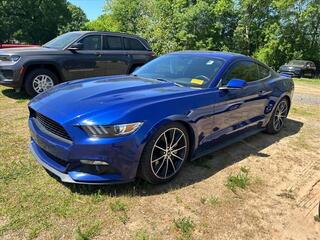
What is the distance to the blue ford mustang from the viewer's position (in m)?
3.36

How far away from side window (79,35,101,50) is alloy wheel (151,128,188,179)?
5.42 metres

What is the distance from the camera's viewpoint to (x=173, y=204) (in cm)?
357

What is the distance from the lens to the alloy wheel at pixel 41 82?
7.89 m

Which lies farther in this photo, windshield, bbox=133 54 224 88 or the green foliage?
windshield, bbox=133 54 224 88

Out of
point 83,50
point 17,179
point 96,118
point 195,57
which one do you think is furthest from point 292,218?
point 83,50

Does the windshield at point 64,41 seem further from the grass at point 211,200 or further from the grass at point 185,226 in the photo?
the grass at point 185,226

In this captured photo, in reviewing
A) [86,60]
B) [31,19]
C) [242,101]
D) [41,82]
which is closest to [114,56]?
[86,60]

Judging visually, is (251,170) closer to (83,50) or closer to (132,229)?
(132,229)

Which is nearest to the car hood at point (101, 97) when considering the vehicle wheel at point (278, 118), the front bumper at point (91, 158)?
the front bumper at point (91, 158)

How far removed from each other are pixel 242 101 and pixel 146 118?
1972 millimetres

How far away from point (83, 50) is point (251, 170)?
552cm

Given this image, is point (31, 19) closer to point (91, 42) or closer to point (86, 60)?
point (91, 42)

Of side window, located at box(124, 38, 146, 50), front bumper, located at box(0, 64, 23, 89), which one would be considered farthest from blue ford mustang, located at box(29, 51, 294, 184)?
side window, located at box(124, 38, 146, 50)

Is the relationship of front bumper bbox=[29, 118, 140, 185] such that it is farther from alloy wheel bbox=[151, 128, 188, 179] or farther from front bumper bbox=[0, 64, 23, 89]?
front bumper bbox=[0, 64, 23, 89]
